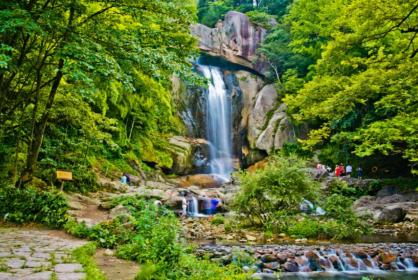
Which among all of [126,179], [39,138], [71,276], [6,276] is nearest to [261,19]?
[126,179]

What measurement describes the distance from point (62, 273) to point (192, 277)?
4.64 ft

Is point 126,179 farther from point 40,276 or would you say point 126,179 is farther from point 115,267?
point 40,276

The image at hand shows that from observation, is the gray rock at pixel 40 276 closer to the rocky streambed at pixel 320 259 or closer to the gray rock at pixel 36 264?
the gray rock at pixel 36 264

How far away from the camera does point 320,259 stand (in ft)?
27.0

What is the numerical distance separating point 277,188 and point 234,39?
2567 cm

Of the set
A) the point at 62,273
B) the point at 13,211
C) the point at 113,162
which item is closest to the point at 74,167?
the point at 13,211

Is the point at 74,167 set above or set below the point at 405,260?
above

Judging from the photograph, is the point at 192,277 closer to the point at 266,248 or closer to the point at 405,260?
the point at 266,248

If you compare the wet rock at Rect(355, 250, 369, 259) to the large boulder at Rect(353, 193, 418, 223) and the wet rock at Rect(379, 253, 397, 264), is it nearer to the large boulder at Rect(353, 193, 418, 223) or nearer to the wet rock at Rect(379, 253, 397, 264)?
the wet rock at Rect(379, 253, 397, 264)

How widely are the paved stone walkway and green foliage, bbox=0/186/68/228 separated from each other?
81 cm

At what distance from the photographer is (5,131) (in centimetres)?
965

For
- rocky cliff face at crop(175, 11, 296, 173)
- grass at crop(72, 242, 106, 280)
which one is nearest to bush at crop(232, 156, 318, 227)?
grass at crop(72, 242, 106, 280)

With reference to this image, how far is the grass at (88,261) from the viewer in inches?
155

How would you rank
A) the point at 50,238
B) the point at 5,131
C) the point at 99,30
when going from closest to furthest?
1. the point at 99,30
2. the point at 50,238
3. the point at 5,131
